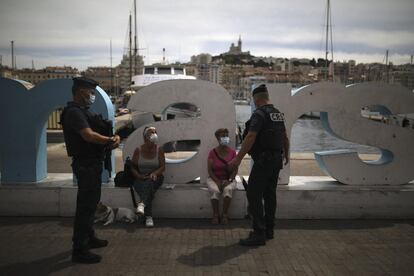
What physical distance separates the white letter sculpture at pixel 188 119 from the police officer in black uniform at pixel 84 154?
186 centimetres

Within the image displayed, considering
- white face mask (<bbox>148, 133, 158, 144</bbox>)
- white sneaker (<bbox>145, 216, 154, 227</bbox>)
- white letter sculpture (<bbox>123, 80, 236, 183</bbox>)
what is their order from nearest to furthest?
white sneaker (<bbox>145, 216, 154, 227</bbox>), white face mask (<bbox>148, 133, 158, 144</bbox>), white letter sculpture (<bbox>123, 80, 236, 183</bbox>)

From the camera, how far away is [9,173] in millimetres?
6555

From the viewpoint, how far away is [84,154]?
14.7ft

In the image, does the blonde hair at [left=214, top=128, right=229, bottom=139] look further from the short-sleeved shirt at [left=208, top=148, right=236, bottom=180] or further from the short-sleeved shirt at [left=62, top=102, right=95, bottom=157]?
the short-sleeved shirt at [left=62, top=102, right=95, bottom=157]

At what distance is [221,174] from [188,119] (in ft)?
3.41

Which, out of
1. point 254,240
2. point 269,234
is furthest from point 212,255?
point 269,234

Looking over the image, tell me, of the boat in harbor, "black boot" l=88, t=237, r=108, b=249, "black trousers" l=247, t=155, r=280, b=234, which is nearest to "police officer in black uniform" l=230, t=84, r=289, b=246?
"black trousers" l=247, t=155, r=280, b=234

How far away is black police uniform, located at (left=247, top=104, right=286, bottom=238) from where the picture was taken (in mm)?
5059

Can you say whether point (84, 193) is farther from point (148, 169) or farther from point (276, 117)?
point (276, 117)

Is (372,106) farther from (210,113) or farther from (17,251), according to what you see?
(17,251)

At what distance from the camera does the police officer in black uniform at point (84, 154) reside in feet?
14.4

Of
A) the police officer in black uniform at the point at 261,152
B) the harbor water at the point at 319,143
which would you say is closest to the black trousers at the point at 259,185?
the police officer in black uniform at the point at 261,152

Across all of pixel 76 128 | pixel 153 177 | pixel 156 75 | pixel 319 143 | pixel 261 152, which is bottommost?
pixel 319 143

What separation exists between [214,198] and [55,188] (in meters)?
2.48
